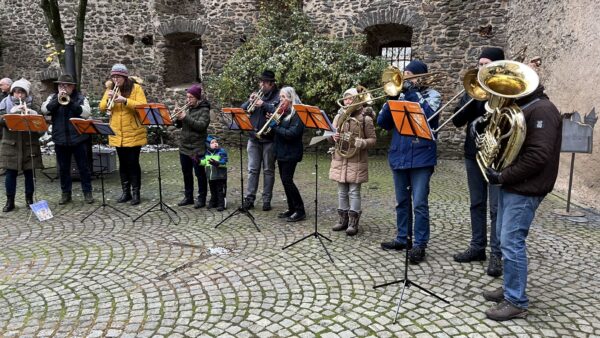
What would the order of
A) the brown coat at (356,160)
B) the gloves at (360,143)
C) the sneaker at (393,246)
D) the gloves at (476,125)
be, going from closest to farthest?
the gloves at (476,125), the sneaker at (393,246), the gloves at (360,143), the brown coat at (356,160)

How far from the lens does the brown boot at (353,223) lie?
5.31m

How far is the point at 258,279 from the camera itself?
13.5ft

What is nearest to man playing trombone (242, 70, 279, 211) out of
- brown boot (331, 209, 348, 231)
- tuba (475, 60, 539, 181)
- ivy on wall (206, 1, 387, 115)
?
brown boot (331, 209, 348, 231)

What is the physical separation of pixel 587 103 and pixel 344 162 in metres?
4.30

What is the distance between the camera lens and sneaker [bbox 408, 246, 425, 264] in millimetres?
4483

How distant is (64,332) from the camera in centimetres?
324

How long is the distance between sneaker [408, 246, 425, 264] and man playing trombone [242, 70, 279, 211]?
8.38ft

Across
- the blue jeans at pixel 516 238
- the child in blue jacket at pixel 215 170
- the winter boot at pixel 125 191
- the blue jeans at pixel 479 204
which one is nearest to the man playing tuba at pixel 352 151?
the blue jeans at pixel 479 204

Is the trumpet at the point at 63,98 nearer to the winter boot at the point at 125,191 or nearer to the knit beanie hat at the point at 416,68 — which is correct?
the winter boot at the point at 125,191

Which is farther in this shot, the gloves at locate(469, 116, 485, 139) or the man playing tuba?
the man playing tuba

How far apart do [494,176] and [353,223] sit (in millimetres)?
2266

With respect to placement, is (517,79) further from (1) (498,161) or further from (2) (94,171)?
(2) (94,171)

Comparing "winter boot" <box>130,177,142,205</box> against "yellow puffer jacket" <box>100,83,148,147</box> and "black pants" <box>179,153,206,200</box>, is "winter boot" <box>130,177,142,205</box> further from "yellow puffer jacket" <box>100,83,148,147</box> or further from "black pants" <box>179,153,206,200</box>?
"black pants" <box>179,153,206,200</box>

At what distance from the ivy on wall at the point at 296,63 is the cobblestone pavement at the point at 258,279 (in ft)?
15.7
